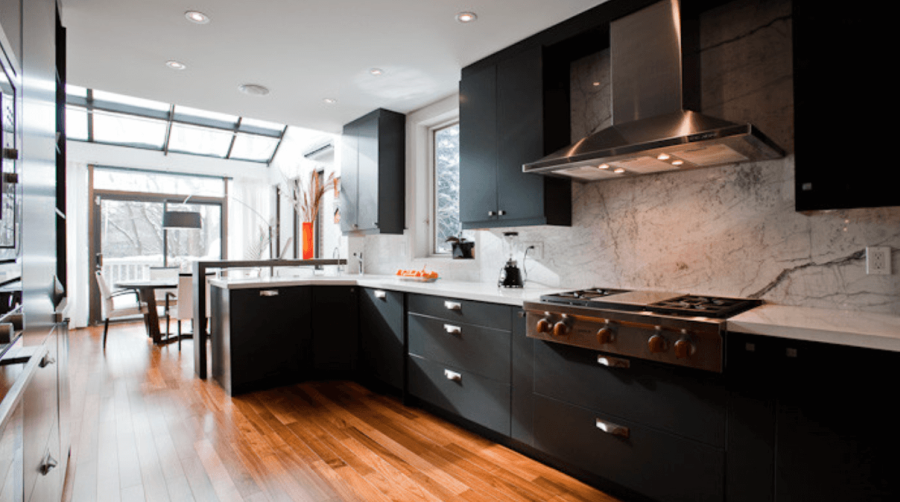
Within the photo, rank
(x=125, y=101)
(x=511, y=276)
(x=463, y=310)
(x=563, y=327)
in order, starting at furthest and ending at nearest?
(x=125, y=101) < (x=511, y=276) < (x=463, y=310) < (x=563, y=327)

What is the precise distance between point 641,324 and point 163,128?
716cm

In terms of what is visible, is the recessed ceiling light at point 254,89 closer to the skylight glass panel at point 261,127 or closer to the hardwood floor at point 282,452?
the hardwood floor at point 282,452

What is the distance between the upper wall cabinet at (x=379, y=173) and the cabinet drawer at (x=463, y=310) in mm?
1256

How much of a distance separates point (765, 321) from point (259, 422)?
2.77 m

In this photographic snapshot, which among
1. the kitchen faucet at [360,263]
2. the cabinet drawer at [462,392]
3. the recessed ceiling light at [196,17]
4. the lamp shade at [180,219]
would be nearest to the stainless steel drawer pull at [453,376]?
the cabinet drawer at [462,392]

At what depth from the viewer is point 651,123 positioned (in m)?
2.12

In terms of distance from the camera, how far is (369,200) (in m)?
4.25

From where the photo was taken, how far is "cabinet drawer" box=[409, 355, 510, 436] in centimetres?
253

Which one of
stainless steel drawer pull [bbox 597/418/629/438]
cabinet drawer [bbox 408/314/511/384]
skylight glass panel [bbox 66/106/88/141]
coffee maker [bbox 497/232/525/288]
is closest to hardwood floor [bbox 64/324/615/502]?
stainless steel drawer pull [bbox 597/418/629/438]

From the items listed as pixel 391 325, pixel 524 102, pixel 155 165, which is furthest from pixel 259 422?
pixel 155 165

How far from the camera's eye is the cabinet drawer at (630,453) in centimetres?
175

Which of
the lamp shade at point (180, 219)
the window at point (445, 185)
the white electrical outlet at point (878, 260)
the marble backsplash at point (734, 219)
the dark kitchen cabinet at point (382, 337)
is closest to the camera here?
the white electrical outlet at point (878, 260)

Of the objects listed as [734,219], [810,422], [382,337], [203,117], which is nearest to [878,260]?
[734,219]

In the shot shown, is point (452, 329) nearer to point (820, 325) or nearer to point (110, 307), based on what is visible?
point (820, 325)
